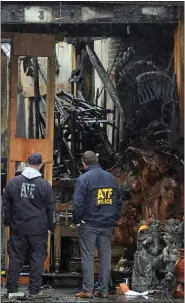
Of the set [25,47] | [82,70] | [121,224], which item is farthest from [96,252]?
[82,70]

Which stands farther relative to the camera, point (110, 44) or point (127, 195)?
point (110, 44)

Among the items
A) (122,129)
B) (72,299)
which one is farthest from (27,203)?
(122,129)

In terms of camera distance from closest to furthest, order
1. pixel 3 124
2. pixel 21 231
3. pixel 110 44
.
A: pixel 21 231
pixel 3 124
pixel 110 44

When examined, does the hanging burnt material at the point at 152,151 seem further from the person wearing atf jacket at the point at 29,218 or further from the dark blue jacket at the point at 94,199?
the person wearing atf jacket at the point at 29,218

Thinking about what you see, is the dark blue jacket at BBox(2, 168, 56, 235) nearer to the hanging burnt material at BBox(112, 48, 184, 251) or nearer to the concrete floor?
the concrete floor

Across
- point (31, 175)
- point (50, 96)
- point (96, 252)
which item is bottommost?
point (96, 252)

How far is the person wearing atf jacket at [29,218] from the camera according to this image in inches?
480

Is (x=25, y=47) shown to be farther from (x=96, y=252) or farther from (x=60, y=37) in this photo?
(x=96, y=252)

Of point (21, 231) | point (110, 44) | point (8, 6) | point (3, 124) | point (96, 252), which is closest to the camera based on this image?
point (21, 231)

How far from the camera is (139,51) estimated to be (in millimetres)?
15703

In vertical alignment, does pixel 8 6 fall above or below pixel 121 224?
above

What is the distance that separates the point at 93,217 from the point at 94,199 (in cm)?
23

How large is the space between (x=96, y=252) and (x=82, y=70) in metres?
5.24

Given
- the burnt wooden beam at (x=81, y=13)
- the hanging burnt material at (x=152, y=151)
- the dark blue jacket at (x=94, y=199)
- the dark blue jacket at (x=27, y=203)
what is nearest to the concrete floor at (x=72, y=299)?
the dark blue jacket at (x=27, y=203)
